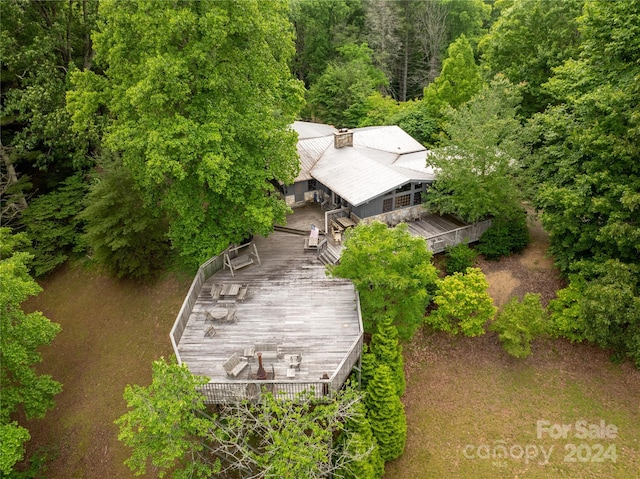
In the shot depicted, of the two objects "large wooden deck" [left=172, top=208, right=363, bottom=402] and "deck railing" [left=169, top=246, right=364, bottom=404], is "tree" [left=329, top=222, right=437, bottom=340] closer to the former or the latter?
"large wooden deck" [left=172, top=208, right=363, bottom=402]

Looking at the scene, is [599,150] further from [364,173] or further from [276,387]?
[276,387]

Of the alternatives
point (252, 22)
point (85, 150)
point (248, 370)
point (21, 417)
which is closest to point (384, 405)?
point (248, 370)

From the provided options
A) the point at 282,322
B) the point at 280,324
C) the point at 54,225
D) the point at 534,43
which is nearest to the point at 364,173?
the point at 282,322

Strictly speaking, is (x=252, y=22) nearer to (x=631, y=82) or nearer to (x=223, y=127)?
(x=223, y=127)

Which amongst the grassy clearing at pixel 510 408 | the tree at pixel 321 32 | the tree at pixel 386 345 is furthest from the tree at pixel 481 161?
the tree at pixel 321 32

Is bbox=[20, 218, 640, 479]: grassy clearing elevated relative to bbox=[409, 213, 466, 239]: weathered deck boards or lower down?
lower down

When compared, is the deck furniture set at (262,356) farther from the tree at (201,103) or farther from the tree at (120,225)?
the tree at (120,225)

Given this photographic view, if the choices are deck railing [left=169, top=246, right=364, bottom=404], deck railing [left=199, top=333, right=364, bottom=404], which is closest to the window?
deck railing [left=169, top=246, right=364, bottom=404]
